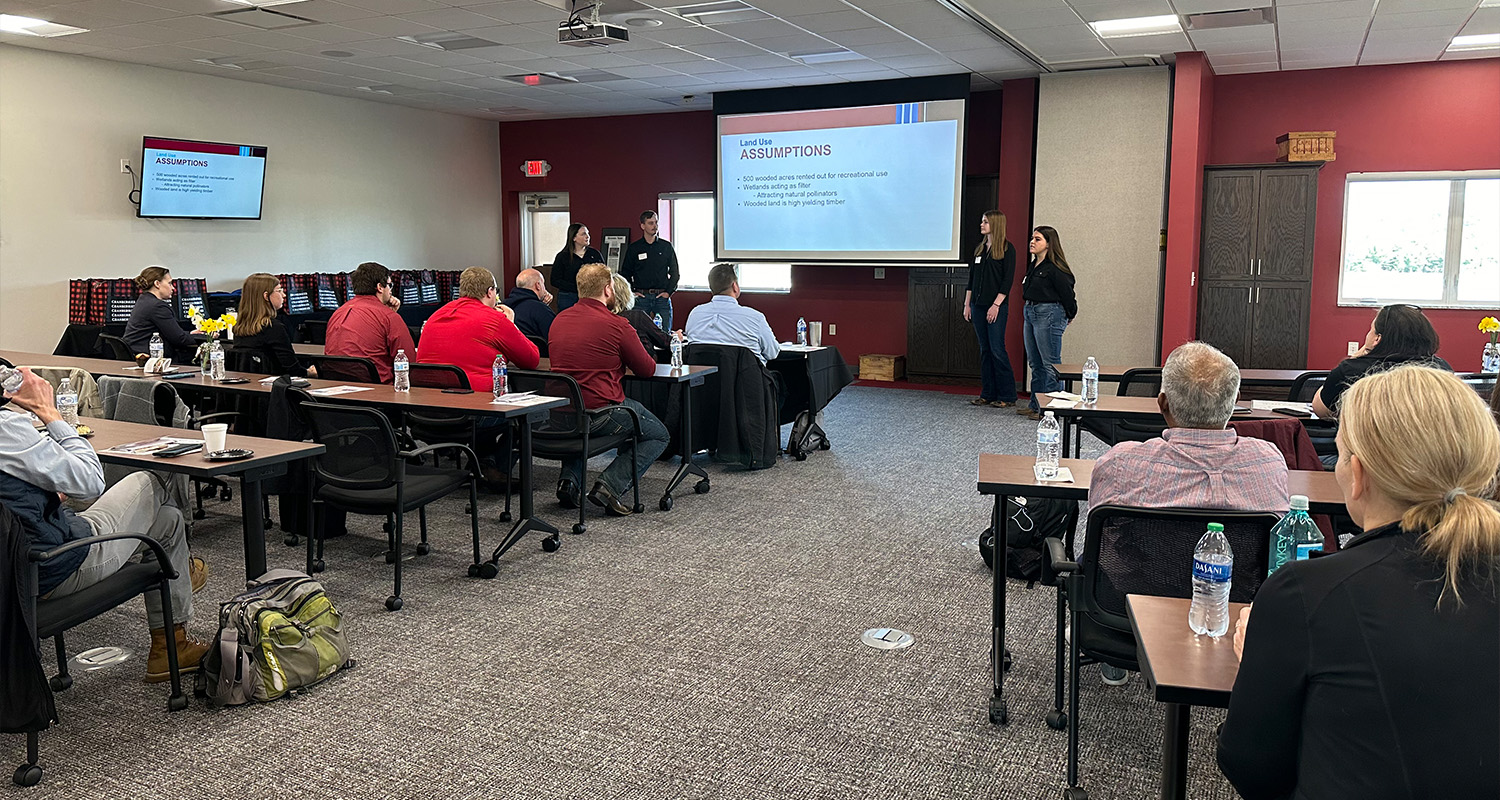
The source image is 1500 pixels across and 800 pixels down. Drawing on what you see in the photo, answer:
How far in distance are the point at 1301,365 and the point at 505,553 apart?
7.55 meters

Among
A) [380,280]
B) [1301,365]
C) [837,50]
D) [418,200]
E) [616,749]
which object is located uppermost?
[837,50]

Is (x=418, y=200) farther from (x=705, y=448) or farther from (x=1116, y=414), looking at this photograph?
(x=1116, y=414)

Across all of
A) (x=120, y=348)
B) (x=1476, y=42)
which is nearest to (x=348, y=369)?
(x=120, y=348)

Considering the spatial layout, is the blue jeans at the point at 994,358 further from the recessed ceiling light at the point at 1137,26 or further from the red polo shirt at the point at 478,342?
the red polo shirt at the point at 478,342

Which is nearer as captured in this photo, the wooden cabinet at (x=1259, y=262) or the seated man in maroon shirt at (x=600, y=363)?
the seated man in maroon shirt at (x=600, y=363)

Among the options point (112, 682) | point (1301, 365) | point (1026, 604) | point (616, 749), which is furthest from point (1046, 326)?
point (112, 682)

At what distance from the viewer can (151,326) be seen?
269 inches

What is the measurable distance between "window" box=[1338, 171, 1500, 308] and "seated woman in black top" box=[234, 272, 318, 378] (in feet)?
28.9

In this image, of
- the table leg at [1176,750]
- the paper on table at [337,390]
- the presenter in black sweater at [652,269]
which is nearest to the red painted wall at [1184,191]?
the presenter in black sweater at [652,269]

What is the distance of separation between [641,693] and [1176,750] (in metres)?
1.81

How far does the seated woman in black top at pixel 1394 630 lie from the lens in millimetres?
1315

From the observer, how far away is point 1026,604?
4156mm

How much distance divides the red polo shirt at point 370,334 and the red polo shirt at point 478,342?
355mm

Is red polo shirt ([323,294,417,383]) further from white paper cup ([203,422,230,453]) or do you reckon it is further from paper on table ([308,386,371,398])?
white paper cup ([203,422,230,453])
